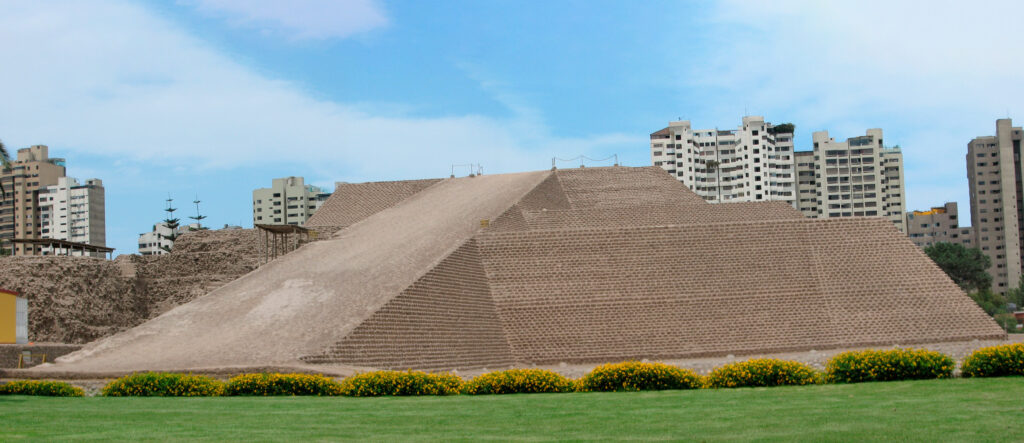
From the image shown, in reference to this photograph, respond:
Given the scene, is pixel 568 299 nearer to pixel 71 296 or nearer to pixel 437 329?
pixel 437 329

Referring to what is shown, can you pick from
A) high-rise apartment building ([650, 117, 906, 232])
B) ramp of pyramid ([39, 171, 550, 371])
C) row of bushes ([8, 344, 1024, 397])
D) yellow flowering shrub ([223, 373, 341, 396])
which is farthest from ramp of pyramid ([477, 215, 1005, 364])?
high-rise apartment building ([650, 117, 906, 232])

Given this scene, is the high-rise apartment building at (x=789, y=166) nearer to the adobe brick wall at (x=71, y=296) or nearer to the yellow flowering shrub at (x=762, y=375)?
the adobe brick wall at (x=71, y=296)

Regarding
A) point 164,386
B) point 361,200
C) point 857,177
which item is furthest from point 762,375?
point 857,177

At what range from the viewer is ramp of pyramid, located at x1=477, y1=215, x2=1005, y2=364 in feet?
75.6

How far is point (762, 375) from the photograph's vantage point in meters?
13.4

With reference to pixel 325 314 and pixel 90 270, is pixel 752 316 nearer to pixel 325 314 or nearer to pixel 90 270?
pixel 325 314

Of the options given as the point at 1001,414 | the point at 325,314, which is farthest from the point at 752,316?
the point at 1001,414

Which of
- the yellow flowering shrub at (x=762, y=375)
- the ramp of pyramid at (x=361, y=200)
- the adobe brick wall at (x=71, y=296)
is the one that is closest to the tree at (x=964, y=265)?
the ramp of pyramid at (x=361, y=200)

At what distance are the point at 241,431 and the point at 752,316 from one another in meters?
16.5

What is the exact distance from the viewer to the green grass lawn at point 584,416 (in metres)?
8.38

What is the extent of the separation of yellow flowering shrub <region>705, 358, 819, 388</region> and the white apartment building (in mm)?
75424

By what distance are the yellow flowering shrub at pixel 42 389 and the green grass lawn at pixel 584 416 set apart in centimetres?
230

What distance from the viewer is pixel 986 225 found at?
252ft

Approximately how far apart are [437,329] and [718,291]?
7.03 metres
